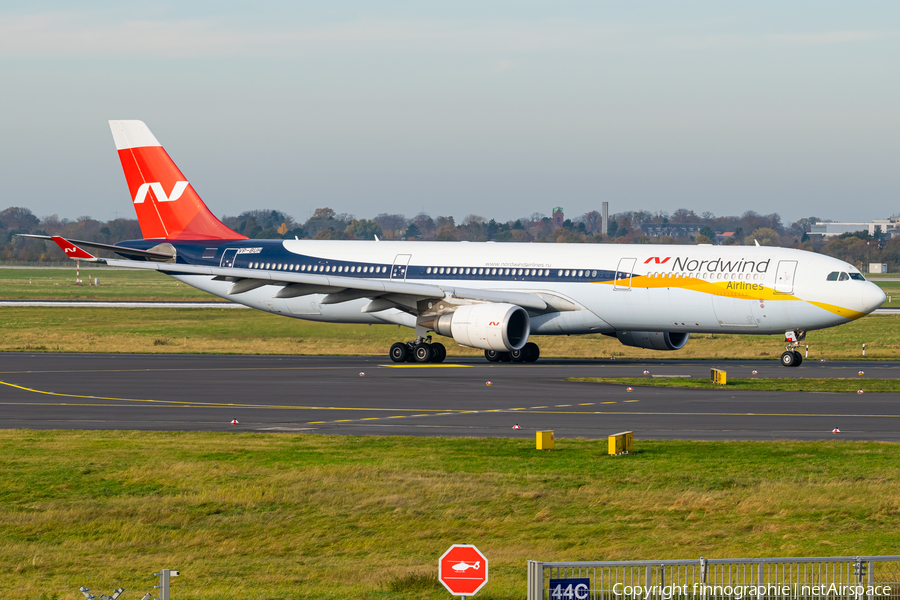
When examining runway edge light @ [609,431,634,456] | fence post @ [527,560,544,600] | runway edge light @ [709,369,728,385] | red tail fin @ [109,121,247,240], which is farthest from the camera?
red tail fin @ [109,121,247,240]

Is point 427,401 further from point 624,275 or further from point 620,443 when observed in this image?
point 624,275

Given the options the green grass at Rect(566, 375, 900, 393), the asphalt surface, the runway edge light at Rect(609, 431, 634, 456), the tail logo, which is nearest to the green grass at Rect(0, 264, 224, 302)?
the tail logo

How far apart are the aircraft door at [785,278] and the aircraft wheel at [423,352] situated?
13.1m

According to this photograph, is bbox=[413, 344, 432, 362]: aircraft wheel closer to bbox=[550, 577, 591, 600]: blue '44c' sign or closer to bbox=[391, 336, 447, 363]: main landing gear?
bbox=[391, 336, 447, 363]: main landing gear

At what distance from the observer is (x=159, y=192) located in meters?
51.9

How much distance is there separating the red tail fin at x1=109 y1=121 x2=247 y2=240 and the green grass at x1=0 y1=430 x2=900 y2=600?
28.7 metres

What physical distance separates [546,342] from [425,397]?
79.2 feet

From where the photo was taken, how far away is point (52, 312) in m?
75.9

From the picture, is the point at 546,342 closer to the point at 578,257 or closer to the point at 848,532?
the point at 578,257

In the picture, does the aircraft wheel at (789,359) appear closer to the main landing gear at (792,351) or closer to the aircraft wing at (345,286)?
the main landing gear at (792,351)

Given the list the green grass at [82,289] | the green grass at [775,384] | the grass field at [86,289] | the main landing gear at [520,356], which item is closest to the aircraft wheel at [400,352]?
the main landing gear at [520,356]

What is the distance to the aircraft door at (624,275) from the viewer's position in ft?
140

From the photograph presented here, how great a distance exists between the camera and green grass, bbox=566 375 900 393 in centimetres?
3450

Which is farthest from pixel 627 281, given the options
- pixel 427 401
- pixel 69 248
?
pixel 69 248
